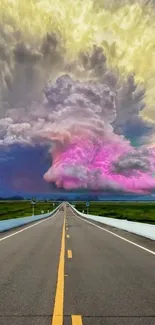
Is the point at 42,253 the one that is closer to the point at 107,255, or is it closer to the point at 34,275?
the point at 107,255

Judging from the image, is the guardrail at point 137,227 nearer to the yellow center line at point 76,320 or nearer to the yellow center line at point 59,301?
the yellow center line at point 59,301

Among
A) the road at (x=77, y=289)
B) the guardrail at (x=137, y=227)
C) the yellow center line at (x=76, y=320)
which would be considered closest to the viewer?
the yellow center line at (x=76, y=320)

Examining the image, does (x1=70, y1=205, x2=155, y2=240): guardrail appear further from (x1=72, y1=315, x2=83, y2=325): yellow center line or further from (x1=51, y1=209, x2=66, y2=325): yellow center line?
(x1=72, y1=315, x2=83, y2=325): yellow center line

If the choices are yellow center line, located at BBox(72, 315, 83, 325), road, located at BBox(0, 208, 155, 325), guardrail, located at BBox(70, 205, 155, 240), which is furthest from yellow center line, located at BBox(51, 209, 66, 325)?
guardrail, located at BBox(70, 205, 155, 240)

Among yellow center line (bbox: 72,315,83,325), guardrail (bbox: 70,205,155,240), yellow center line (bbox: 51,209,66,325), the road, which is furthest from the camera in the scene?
guardrail (bbox: 70,205,155,240)

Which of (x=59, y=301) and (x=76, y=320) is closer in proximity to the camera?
(x=76, y=320)

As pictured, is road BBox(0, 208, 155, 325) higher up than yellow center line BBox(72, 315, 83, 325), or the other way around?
road BBox(0, 208, 155, 325)

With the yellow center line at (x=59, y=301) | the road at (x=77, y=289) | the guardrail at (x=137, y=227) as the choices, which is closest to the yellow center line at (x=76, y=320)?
the road at (x=77, y=289)

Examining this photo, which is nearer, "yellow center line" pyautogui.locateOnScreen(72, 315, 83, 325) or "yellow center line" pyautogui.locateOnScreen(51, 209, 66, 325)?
"yellow center line" pyautogui.locateOnScreen(72, 315, 83, 325)

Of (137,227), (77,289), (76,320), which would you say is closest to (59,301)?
(77,289)

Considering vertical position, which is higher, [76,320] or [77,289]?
[77,289]

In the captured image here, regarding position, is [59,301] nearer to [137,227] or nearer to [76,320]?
[76,320]

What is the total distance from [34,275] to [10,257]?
12.3 ft

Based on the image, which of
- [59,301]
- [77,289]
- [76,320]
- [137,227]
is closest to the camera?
[76,320]
